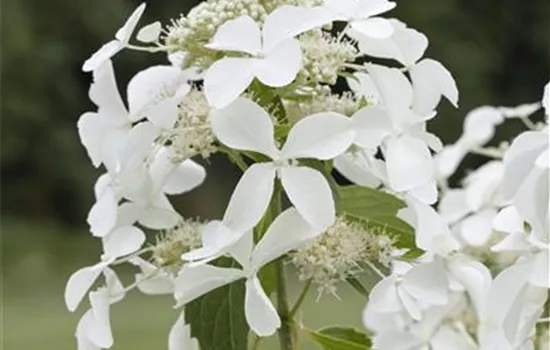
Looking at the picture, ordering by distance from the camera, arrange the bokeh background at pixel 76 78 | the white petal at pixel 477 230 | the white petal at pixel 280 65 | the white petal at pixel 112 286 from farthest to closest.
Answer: the bokeh background at pixel 76 78 → the white petal at pixel 477 230 → the white petal at pixel 112 286 → the white petal at pixel 280 65

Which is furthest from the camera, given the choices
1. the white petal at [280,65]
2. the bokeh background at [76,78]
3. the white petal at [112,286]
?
the bokeh background at [76,78]

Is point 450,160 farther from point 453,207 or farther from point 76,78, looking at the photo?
point 76,78

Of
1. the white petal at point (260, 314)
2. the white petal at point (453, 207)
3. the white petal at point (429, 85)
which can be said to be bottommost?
the white petal at point (453, 207)

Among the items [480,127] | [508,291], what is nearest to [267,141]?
[508,291]

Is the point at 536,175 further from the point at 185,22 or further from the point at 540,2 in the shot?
the point at 540,2

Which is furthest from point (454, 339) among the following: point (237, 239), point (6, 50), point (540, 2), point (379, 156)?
point (540, 2)

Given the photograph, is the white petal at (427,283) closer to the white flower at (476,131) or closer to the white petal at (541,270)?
the white petal at (541,270)

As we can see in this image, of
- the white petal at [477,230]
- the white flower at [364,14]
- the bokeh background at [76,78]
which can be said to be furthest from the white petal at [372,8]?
the bokeh background at [76,78]
